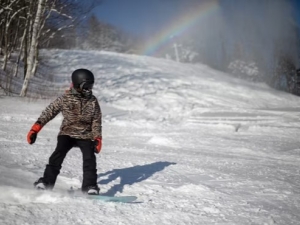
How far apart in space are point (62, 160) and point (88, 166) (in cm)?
34

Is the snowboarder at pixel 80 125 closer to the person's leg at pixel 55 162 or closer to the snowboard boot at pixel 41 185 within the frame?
the person's leg at pixel 55 162

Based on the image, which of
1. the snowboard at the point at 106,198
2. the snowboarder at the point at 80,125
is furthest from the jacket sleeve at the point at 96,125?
the snowboard at the point at 106,198

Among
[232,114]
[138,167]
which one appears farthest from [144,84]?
[138,167]

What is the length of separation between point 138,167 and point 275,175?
2488 millimetres

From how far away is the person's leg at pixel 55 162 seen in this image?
342 centimetres

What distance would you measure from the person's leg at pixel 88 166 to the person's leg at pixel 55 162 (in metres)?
0.16

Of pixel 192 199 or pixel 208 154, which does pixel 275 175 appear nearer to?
pixel 208 154

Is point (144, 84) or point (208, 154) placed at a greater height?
point (144, 84)

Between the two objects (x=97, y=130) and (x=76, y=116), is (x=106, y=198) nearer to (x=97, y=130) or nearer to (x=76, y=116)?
(x=97, y=130)

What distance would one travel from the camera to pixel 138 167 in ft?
17.4

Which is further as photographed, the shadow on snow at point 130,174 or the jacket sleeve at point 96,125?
the shadow on snow at point 130,174

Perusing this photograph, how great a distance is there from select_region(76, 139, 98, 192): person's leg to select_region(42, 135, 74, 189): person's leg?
157 millimetres

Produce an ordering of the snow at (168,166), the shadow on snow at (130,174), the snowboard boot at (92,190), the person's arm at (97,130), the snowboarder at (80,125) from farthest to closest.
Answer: the shadow on snow at (130,174)
the person's arm at (97,130)
the snowboarder at (80,125)
the snowboard boot at (92,190)
the snow at (168,166)

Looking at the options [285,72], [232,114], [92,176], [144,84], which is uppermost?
[285,72]
